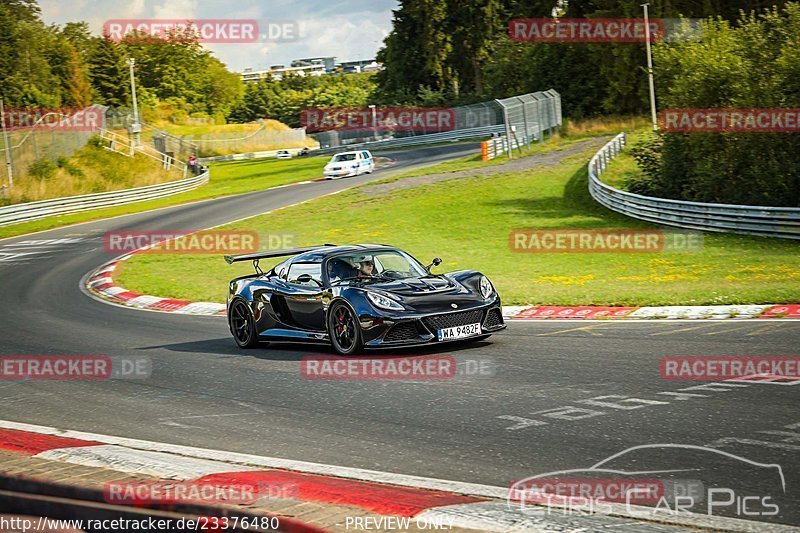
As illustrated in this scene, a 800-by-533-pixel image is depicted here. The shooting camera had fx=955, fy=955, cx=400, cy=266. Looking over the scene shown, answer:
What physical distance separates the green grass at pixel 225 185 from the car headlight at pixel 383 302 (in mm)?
29374

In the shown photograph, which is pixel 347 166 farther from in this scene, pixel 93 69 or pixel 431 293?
pixel 93 69

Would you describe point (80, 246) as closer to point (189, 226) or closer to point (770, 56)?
point (189, 226)

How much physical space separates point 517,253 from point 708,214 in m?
5.49

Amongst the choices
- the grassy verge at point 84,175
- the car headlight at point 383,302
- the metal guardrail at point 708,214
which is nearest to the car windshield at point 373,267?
the car headlight at point 383,302

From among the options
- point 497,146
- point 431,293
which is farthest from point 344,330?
point 497,146

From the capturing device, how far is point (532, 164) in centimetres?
4462

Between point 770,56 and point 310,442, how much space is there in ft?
75.4

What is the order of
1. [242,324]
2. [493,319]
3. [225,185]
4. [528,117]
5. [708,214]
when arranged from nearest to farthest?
[493,319] → [242,324] → [708,214] → [528,117] → [225,185]

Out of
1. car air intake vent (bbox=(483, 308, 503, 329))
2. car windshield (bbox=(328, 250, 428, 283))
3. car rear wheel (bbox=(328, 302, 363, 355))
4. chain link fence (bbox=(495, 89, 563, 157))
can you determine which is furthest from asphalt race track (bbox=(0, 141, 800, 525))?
chain link fence (bbox=(495, 89, 563, 157))

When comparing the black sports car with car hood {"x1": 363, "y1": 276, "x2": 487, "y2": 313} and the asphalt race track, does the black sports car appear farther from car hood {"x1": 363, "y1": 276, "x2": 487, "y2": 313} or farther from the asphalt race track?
the asphalt race track

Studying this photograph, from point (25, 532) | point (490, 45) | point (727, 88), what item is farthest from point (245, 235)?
point (490, 45)

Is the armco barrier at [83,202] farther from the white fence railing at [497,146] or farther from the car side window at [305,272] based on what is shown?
the car side window at [305,272]

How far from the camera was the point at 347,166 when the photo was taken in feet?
165

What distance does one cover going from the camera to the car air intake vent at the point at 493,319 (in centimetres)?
1139
